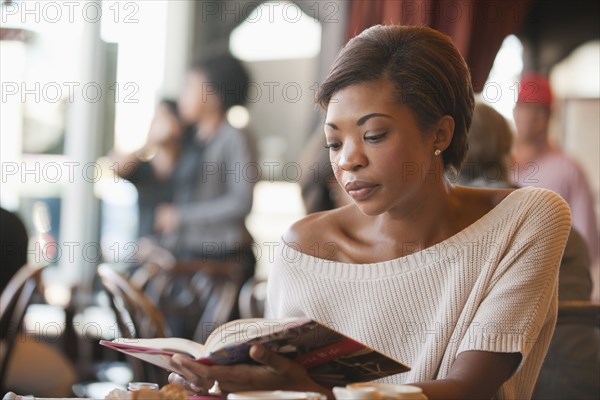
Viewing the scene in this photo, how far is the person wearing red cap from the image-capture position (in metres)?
4.70

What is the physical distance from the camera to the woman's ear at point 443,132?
73.9 inches

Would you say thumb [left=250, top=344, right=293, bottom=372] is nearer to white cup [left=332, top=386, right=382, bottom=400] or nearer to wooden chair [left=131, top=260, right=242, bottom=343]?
white cup [left=332, top=386, right=382, bottom=400]

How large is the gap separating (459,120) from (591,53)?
5757mm

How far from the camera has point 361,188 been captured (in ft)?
5.80

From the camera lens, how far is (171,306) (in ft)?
17.0

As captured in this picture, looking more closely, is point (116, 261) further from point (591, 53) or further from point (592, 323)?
point (592, 323)

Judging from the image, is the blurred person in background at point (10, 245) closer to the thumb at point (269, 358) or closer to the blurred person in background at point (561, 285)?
the blurred person in background at point (561, 285)

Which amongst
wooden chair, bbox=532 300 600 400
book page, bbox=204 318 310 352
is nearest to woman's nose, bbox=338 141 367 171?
book page, bbox=204 318 310 352

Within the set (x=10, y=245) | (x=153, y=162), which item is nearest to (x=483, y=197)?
(x=10, y=245)

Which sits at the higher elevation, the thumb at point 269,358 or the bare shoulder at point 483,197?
the bare shoulder at point 483,197

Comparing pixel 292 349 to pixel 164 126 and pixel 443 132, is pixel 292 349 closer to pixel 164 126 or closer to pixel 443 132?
pixel 443 132

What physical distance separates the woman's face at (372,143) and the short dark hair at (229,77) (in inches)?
165

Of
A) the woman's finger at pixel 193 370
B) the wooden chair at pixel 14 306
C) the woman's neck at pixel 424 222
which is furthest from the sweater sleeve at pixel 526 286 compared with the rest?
the wooden chair at pixel 14 306

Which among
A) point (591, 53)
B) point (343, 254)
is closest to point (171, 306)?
point (343, 254)
